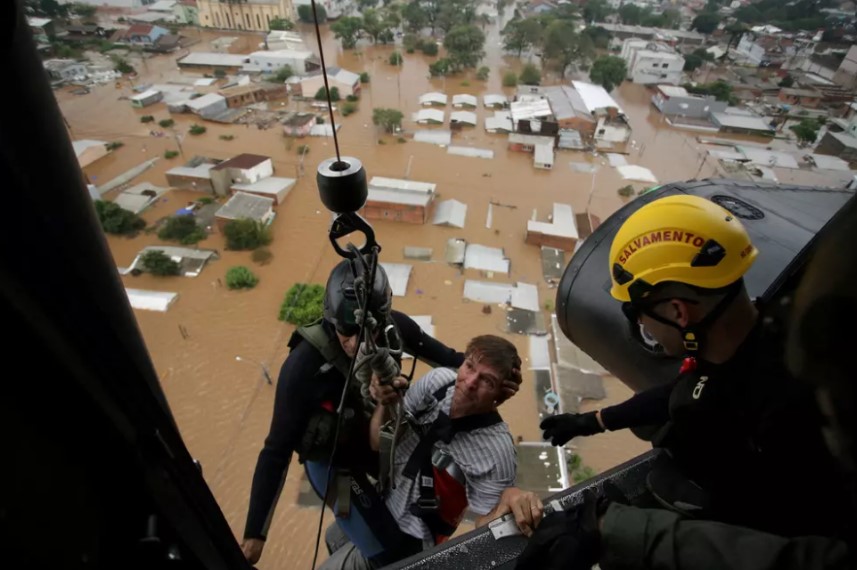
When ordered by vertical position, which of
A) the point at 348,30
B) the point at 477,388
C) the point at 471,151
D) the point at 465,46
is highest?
the point at 477,388

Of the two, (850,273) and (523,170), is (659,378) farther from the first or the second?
(523,170)

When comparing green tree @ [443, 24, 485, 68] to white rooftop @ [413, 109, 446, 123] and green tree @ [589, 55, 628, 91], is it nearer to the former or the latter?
green tree @ [589, 55, 628, 91]

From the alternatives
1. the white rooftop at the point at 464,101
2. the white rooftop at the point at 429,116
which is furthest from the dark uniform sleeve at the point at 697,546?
the white rooftop at the point at 464,101

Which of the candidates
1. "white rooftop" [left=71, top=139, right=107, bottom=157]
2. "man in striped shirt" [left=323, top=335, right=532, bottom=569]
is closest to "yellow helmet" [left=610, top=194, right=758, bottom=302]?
"man in striped shirt" [left=323, top=335, right=532, bottom=569]

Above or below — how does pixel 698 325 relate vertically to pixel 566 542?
above

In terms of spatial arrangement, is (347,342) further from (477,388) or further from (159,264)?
(159,264)

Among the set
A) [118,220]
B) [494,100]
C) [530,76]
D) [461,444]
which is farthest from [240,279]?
[530,76]
